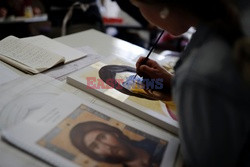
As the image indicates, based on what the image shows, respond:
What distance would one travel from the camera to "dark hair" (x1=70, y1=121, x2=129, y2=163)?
44 cm

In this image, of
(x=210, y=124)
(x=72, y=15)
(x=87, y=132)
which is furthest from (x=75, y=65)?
(x=72, y=15)

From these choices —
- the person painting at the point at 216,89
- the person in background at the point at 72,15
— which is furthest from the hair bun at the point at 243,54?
the person in background at the point at 72,15

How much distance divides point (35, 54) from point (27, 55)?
24mm

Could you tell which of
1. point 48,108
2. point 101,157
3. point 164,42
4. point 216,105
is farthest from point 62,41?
point 164,42

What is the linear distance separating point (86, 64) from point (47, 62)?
13 centimetres

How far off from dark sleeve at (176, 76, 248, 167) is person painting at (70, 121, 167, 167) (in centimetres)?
10

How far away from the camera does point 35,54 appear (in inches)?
29.4

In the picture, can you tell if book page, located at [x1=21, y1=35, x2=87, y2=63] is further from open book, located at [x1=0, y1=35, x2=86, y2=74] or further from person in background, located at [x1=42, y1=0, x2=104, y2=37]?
person in background, located at [x1=42, y1=0, x2=104, y2=37]

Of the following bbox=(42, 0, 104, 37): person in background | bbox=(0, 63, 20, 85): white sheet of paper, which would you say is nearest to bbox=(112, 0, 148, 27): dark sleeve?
bbox=(42, 0, 104, 37): person in background

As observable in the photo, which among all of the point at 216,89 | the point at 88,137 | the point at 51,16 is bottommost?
the point at 51,16

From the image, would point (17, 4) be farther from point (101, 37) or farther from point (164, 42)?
point (164, 42)

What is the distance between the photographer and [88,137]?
1.55 ft

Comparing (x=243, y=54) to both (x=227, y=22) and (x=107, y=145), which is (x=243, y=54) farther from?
(x=107, y=145)

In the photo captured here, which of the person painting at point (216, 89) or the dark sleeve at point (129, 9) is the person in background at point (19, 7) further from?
the person painting at point (216, 89)
